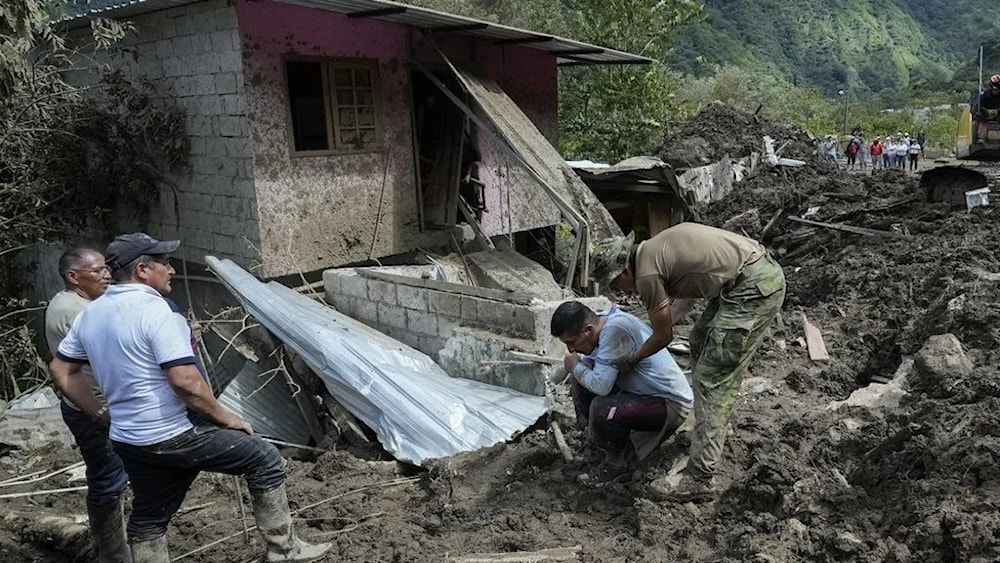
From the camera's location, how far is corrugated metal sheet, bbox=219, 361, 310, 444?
635cm

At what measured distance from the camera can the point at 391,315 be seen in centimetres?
675

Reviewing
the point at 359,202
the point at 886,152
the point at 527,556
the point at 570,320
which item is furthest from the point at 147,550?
the point at 886,152

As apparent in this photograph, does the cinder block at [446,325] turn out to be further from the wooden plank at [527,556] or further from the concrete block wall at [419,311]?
the wooden plank at [527,556]

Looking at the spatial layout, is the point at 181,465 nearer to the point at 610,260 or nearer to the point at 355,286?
the point at 610,260

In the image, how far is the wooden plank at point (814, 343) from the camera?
21.5 feet

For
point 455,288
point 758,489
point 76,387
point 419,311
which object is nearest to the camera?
point 76,387

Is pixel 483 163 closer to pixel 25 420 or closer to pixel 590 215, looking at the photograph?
pixel 590 215

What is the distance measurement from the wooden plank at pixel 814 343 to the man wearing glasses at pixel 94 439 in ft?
18.4

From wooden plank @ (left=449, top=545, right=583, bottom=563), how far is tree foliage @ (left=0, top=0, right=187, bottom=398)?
629cm

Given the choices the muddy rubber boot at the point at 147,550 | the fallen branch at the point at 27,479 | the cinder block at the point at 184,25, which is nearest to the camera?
the muddy rubber boot at the point at 147,550

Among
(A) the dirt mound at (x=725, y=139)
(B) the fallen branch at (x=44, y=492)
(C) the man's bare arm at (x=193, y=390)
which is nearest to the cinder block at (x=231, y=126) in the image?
(B) the fallen branch at (x=44, y=492)

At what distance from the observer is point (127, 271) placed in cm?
307

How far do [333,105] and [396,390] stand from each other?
4.00 m

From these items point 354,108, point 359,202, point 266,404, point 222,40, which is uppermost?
point 222,40
